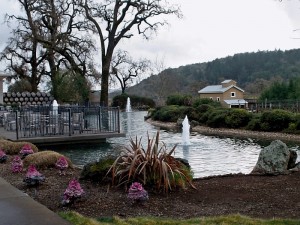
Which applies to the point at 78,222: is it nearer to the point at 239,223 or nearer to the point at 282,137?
the point at 239,223

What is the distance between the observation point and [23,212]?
4855mm

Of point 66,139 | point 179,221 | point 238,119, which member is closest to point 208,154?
point 66,139

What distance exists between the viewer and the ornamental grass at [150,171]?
21.5 feet

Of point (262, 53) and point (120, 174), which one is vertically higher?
point (262, 53)

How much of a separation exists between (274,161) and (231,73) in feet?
198

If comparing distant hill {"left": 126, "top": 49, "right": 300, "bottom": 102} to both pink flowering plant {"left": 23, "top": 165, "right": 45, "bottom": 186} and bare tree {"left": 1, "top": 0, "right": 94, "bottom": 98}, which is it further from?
pink flowering plant {"left": 23, "top": 165, "right": 45, "bottom": 186}

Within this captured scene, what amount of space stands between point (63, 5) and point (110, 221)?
33852 millimetres

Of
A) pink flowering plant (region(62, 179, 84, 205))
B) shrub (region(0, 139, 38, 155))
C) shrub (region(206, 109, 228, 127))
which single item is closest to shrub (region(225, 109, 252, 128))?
shrub (region(206, 109, 228, 127))

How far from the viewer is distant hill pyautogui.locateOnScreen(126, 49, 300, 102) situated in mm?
58688

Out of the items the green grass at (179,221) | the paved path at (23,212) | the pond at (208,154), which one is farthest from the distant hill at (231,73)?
the paved path at (23,212)

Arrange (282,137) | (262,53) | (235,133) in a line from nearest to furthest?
(282,137), (235,133), (262,53)

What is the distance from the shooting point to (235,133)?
23.2 metres

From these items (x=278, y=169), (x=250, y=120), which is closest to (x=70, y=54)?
(x=250, y=120)

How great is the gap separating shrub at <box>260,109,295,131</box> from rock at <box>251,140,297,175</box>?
525 inches
